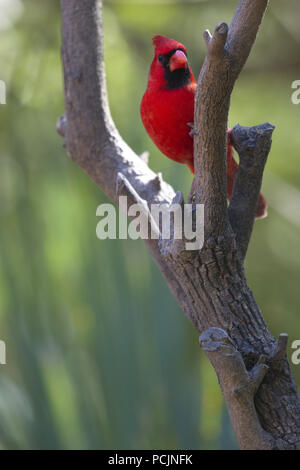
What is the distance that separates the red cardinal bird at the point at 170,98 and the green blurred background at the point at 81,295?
0.55 metres

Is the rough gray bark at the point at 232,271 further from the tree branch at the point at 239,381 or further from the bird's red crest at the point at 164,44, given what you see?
the bird's red crest at the point at 164,44

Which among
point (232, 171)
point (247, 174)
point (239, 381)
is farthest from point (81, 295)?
point (239, 381)

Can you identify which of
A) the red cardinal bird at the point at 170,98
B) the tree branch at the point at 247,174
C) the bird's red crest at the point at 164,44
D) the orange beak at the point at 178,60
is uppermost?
the bird's red crest at the point at 164,44

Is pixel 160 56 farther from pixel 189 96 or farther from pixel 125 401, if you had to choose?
pixel 125 401

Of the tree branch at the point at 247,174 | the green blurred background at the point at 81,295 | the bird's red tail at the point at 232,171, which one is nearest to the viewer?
the tree branch at the point at 247,174

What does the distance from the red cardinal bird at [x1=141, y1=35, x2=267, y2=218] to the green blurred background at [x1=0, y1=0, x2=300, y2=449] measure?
550 mm

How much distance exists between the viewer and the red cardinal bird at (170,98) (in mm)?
1325

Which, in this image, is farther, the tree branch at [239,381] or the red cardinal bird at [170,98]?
the red cardinal bird at [170,98]

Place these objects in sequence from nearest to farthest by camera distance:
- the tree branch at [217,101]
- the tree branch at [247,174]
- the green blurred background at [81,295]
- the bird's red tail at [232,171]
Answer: the tree branch at [217,101]
the tree branch at [247,174]
the bird's red tail at [232,171]
the green blurred background at [81,295]

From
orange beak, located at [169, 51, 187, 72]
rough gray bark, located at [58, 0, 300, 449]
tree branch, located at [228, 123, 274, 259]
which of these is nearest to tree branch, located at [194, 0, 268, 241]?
rough gray bark, located at [58, 0, 300, 449]

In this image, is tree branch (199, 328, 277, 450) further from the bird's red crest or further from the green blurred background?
the green blurred background

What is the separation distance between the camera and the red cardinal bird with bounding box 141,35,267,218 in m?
1.33

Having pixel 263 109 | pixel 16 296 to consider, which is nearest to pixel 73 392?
pixel 16 296

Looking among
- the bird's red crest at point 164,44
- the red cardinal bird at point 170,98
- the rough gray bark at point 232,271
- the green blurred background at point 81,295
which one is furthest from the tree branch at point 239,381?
the green blurred background at point 81,295
